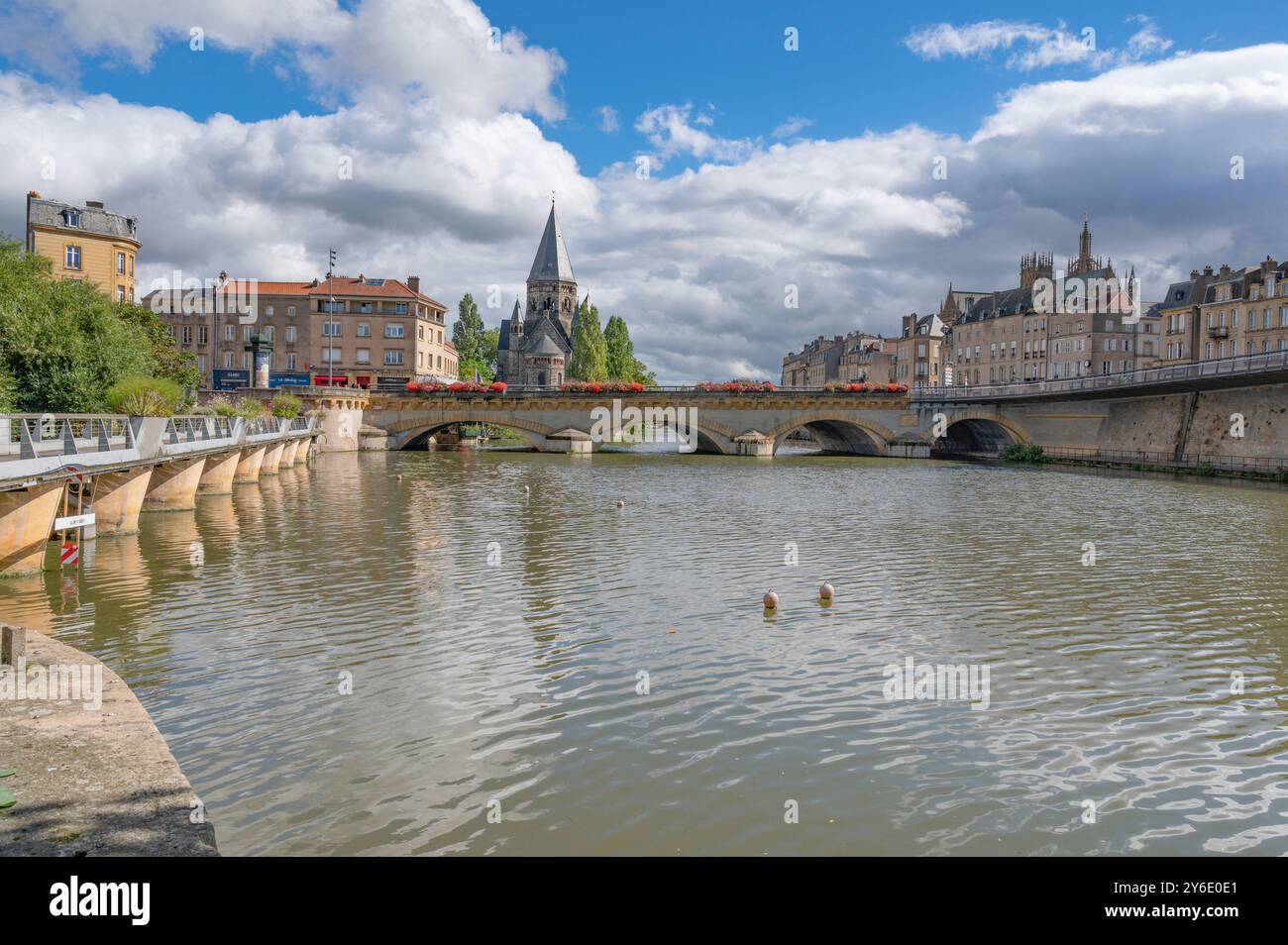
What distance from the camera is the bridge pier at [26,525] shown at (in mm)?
19578

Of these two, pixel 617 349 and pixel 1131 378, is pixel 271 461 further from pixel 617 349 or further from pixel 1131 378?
pixel 617 349

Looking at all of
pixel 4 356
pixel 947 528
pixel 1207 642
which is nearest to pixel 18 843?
pixel 1207 642

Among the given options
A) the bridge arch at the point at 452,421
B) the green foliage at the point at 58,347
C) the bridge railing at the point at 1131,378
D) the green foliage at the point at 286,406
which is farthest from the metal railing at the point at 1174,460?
the green foliage at the point at 58,347

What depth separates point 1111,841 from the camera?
348 inches

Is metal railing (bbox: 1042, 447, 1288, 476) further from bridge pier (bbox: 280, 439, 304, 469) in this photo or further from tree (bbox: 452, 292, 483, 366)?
tree (bbox: 452, 292, 483, 366)

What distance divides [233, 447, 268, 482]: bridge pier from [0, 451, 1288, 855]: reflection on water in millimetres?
15346

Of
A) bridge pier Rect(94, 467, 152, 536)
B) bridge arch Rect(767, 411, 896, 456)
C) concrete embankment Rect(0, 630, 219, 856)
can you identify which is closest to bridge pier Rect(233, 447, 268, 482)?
bridge pier Rect(94, 467, 152, 536)

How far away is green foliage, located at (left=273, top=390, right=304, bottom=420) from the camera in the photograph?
6675cm

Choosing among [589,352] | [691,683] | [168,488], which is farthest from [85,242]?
[691,683]

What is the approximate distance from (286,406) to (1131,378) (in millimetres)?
60416

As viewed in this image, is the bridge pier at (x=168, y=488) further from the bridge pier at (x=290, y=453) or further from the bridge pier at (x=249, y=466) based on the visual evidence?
the bridge pier at (x=290, y=453)

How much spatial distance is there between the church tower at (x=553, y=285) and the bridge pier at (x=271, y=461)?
348 ft

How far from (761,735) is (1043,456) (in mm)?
69219

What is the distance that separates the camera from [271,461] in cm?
5159
